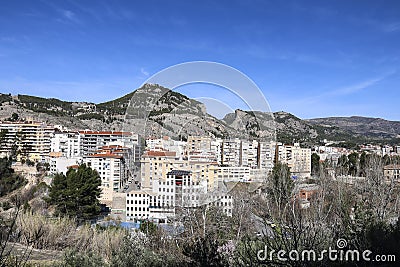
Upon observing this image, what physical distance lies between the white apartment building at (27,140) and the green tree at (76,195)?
10.6 metres

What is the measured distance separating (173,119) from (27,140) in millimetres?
21029

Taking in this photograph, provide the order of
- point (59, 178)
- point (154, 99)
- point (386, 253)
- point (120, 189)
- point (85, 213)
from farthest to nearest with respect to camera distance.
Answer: point (120, 189)
point (59, 178)
point (85, 213)
point (154, 99)
point (386, 253)

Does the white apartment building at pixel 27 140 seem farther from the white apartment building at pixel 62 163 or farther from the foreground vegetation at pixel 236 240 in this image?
the foreground vegetation at pixel 236 240

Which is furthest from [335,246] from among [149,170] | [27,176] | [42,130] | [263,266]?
[42,130]

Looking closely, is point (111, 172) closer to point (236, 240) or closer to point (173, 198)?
point (173, 198)

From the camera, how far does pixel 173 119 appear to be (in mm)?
6141

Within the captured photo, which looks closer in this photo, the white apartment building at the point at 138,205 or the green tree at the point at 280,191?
the green tree at the point at 280,191

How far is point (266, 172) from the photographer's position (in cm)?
1137

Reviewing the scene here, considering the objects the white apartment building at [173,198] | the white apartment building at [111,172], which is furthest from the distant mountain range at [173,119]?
the white apartment building at [111,172]

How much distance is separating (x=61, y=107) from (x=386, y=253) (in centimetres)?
4767

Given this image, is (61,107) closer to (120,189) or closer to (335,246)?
(120,189)

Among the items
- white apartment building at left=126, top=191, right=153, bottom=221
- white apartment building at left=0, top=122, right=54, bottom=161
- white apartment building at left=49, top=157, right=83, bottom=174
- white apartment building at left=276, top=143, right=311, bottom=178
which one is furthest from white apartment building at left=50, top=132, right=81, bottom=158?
white apartment building at left=276, top=143, right=311, bottom=178

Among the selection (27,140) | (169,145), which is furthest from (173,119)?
(27,140)

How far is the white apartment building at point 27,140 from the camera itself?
2335cm
